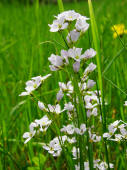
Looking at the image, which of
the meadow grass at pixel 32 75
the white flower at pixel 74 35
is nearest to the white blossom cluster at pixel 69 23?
the white flower at pixel 74 35

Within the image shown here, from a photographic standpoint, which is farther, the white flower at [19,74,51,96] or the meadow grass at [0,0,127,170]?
the meadow grass at [0,0,127,170]

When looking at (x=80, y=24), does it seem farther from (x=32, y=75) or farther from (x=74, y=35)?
(x=32, y=75)

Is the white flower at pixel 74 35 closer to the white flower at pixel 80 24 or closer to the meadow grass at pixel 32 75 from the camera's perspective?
the white flower at pixel 80 24

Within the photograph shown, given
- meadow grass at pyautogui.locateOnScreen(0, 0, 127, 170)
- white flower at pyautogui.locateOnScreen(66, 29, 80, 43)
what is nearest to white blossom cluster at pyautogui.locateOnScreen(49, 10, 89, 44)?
white flower at pyautogui.locateOnScreen(66, 29, 80, 43)

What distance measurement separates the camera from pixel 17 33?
9.21 ft

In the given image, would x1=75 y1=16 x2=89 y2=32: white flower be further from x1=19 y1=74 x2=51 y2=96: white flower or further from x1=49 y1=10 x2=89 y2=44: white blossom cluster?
x1=19 y1=74 x2=51 y2=96: white flower

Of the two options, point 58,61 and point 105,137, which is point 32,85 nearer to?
point 58,61

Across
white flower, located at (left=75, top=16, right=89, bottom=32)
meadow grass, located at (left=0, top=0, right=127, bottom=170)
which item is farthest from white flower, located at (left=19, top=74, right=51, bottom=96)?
white flower, located at (left=75, top=16, right=89, bottom=32)

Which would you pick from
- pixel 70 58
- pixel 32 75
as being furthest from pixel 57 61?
pixel 32 75

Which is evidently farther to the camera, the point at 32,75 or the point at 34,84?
the point at 32,75

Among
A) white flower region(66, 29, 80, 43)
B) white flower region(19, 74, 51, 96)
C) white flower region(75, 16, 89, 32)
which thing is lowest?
white flower region(19, 74, 51, 96)

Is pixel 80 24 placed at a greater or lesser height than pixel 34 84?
greater

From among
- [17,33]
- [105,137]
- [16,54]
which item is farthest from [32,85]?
[17,33]

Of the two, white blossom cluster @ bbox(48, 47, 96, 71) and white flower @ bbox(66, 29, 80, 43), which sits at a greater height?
white flower @ bbox(66, 29, 80, 43)
